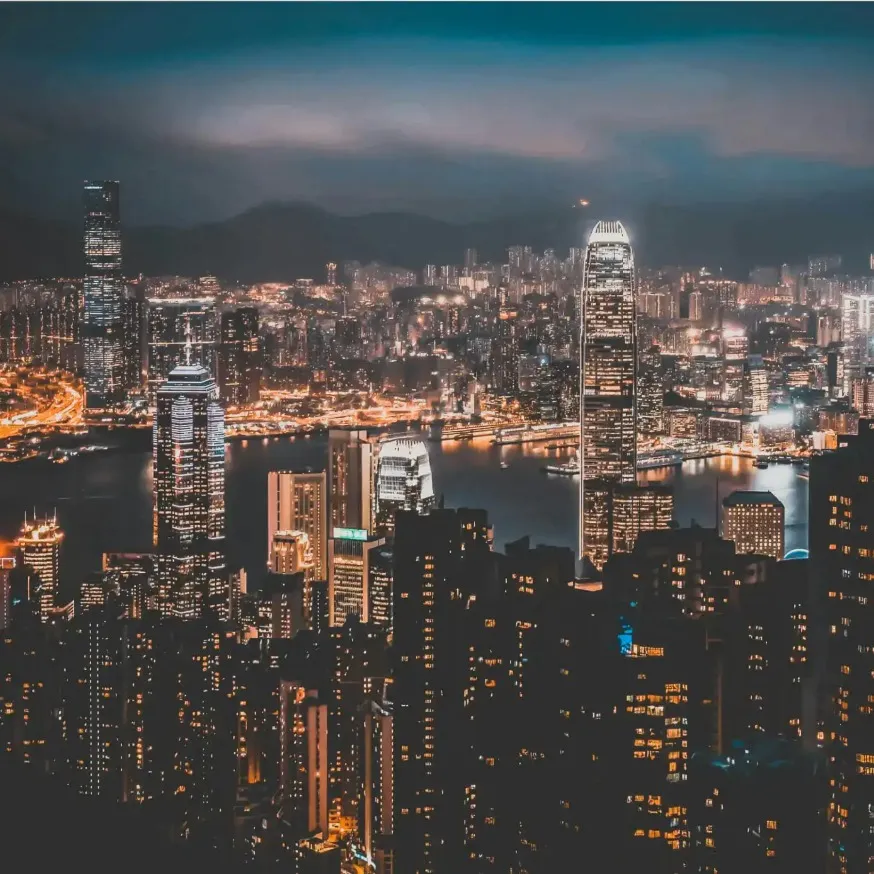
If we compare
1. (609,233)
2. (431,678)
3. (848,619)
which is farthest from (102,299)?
(848,619)

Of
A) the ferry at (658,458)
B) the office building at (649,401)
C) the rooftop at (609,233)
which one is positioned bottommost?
the ferry at (658,458)

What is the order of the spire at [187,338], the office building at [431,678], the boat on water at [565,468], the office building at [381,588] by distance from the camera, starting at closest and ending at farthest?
1. the office building at [431,678]
2. the office building at [381,588]
3. the spire at [187,338]
4. the boat on water at [565,468]

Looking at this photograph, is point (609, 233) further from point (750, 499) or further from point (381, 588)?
point (381, 588)

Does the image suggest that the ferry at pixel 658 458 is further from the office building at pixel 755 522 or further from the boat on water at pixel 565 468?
the office building at pixel 755 522

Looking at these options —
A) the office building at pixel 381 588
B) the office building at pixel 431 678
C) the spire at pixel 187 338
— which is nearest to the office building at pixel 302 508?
the office building at pixel 381 588

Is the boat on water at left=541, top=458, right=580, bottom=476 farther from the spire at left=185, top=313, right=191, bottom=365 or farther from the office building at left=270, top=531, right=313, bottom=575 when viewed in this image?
the spire at left=185, top=313, right=191, bottom=365

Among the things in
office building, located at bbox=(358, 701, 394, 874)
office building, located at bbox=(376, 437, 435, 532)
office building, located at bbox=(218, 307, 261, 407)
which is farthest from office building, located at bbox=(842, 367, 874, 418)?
office building, located at bbox=(218, 307, 261, 407)
